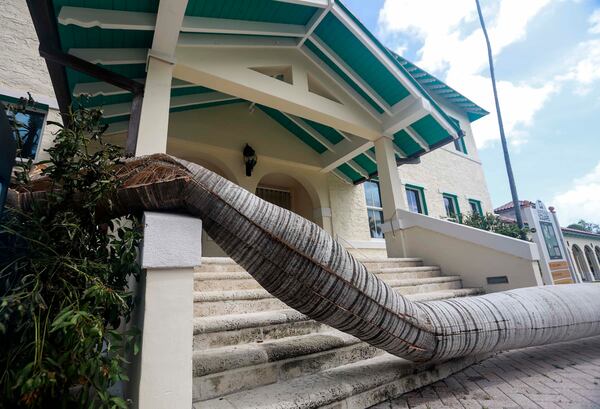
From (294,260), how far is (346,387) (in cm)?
87

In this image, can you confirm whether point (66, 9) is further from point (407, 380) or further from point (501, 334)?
point (501, 334)

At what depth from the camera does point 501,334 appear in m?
2.12

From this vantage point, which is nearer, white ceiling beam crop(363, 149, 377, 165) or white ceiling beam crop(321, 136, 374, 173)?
white ceiling beam crop(321, 136, 374, 173)

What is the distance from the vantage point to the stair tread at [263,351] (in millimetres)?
1642

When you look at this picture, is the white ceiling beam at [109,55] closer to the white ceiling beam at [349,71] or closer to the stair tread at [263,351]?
the white ceiling beam at [349,71]

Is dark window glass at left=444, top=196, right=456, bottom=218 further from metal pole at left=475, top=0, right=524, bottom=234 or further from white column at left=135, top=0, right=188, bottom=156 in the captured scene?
white column at left=135, top=0, right=188, bottom=156

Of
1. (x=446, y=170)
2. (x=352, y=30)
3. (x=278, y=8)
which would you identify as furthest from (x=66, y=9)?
(x=446, y=170)

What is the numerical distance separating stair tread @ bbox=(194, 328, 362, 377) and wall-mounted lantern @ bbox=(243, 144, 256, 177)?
13.7 ft

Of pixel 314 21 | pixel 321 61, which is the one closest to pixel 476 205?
pixel 321 61

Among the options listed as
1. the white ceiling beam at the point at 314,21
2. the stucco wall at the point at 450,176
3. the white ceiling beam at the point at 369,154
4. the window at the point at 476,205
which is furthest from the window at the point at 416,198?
the white ceiling beam at the point at 314,21

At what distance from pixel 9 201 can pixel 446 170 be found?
10.9 metres

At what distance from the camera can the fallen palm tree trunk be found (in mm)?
1410

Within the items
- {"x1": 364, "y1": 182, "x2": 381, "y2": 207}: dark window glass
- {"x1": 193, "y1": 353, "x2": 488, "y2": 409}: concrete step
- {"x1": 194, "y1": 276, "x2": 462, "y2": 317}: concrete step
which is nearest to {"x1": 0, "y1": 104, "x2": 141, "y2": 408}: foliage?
{"x1": 193, "y1": 353, "x2": 488, "y2": 409}: concrete step

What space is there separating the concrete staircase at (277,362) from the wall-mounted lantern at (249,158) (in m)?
3.46
